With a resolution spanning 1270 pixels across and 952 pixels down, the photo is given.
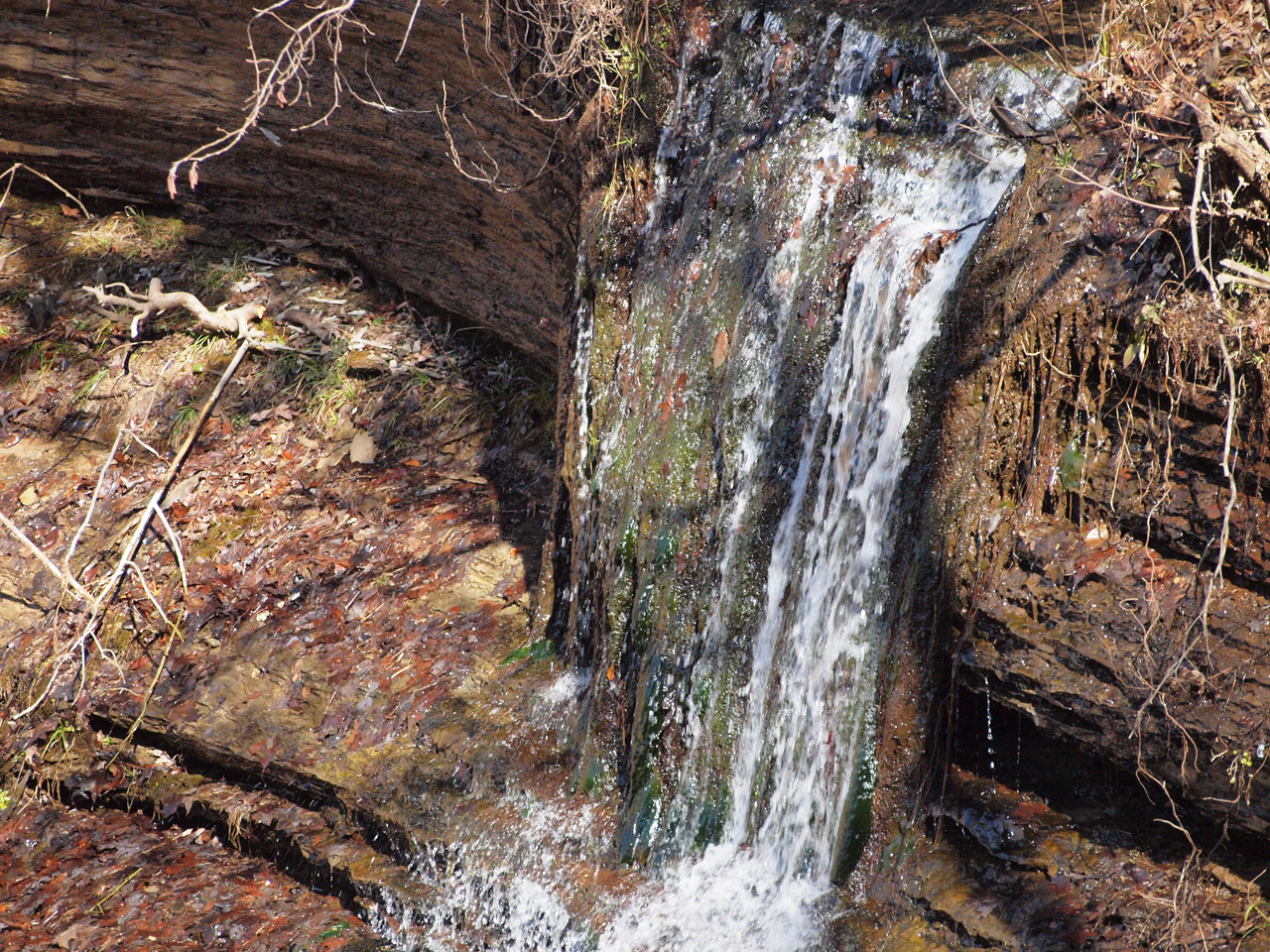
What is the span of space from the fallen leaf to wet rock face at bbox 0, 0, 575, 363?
114 centimetres

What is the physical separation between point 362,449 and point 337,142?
7.08 feet

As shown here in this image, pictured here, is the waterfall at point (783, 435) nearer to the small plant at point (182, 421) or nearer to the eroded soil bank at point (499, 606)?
the eroded soil bank at point (499, 606)

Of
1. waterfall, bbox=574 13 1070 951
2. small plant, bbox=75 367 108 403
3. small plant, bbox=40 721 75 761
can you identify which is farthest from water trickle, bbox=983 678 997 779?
small plant, bbox=75 367 108 403

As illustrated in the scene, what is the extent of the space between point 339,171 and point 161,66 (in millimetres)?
1317

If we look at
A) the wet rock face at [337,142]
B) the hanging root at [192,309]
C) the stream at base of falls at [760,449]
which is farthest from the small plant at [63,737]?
the wet rock face at [337,142]

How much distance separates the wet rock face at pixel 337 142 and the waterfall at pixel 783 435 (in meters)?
1.43

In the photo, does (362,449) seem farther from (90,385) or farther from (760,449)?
(760,449)

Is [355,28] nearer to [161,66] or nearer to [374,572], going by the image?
[161,66]

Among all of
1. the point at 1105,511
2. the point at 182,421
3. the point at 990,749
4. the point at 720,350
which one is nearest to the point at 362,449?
the point at 182,421

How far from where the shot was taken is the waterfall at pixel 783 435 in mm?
3646

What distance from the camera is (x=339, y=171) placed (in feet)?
23.2

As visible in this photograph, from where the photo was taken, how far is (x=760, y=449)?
163 inches

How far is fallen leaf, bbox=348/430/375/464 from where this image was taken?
258 inches

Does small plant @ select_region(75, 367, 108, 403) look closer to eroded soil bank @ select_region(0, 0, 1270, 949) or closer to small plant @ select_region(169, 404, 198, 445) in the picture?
eroded soil bank @ select_region(0, 0, 1270, 949)
